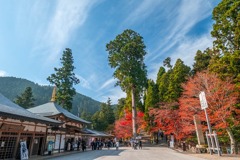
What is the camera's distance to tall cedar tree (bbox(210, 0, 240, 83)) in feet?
55.5

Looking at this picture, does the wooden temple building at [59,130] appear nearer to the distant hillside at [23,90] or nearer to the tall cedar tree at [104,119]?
the tall cedar tree at [104,119]

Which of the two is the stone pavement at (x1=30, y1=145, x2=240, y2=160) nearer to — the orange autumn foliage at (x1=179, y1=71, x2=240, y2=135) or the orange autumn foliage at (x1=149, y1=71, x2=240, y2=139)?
the orange autumn foliage at (x1=179, y1=71, x2=240, y2=135)

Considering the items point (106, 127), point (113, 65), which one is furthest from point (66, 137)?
point (106, 127)

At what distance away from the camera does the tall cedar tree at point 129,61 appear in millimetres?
28578

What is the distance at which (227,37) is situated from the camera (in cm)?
1833

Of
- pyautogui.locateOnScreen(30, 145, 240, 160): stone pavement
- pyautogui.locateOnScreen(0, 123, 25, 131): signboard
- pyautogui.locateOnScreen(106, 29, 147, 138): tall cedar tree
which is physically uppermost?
pyautogui.locateOnScreen(106, 29, 147, 138): tall cedar tree

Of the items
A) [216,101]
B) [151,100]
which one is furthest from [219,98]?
[151,100]

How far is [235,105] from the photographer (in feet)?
55.7

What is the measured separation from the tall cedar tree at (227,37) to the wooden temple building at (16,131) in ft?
57.2

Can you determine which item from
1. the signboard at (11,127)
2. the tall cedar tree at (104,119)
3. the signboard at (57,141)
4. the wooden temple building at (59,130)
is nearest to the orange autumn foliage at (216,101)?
the wooden temple building at (59,130)

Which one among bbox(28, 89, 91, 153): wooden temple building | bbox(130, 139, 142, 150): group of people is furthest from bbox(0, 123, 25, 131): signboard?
bbox(130, 139, 142, 150): group of people

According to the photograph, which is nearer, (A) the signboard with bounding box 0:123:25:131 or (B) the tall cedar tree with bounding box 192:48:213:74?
(A) the signboard with bounding box 0:123:25:131

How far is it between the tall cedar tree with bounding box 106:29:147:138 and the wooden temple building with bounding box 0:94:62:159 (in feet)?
54.6

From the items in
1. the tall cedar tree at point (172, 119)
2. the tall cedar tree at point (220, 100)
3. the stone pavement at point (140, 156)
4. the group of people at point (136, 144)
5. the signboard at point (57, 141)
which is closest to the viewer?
the stone pavement at point (140, 156)
